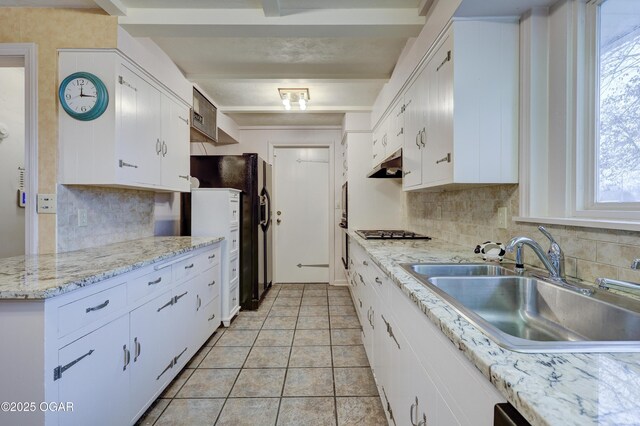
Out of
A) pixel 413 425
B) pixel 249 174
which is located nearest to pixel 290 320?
pixel 249 174

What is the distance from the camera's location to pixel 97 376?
1236 millimetres

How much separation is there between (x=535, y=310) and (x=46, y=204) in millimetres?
2554

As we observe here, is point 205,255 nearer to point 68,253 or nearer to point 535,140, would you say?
point 68,253

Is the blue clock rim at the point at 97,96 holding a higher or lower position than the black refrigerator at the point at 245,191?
higher

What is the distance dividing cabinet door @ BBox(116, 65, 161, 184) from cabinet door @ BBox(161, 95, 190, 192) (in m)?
0.10

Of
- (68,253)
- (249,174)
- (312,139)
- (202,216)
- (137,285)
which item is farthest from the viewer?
(312,139)

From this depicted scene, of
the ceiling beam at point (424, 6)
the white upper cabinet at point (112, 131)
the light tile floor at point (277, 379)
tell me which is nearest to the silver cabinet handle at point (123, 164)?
the white upper cabinet at point (112, 131)

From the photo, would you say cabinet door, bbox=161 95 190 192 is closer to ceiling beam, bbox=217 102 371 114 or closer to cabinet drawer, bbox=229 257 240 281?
cabinet drawer, bbox=229 257 240 281

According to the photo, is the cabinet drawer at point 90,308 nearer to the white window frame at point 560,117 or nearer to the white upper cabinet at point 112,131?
the white upper cabinet at point 112,131

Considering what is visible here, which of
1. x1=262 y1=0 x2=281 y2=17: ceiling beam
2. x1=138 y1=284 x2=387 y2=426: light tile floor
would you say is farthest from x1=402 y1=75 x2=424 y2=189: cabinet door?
x1=138 y1=284 x2=387 y2=426: light tile floor

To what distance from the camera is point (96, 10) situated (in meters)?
1.86

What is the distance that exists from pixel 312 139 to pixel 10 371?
3.90 metres

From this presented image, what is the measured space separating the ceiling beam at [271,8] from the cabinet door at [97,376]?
187cm

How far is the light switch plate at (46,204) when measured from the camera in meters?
1.75
